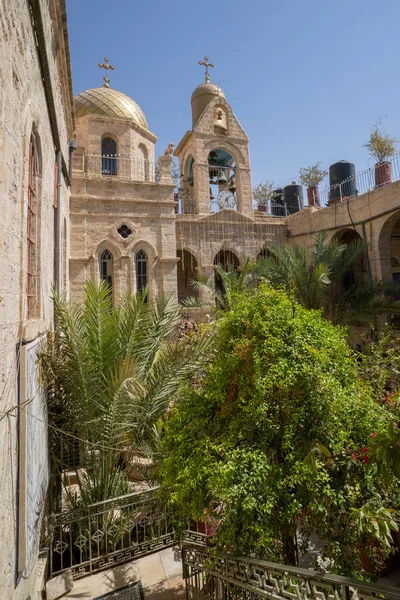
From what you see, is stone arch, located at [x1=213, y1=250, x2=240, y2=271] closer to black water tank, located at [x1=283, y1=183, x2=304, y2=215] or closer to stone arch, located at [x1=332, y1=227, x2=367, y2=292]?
stone arch, located at [x1=332, y1=227, x2=367, y2=292]

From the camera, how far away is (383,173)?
1356 cm

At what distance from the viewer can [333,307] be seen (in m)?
12.6

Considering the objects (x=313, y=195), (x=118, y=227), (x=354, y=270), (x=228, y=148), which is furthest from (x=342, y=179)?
(x=118, y=227)

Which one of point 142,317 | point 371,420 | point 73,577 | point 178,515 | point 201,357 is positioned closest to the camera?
point 371,420

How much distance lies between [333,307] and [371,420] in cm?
974

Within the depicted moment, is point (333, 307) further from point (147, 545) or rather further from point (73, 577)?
point (73, 577)

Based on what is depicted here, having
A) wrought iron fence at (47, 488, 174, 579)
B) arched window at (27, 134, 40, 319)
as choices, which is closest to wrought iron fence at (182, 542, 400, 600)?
wrought iron fence at (47, 488, 174, 579)

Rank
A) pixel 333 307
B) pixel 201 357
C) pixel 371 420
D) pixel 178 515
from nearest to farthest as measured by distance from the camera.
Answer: pixel 371 420 < pixel 178 515 < pixel 201 357 < pixel 333 307

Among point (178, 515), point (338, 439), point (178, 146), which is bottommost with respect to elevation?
point (178, 515)

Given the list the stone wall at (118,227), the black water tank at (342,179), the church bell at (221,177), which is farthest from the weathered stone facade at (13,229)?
the black water tank at (342,179)

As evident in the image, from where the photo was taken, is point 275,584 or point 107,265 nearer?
point 275,584

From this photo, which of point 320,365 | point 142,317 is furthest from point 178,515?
point 142,317

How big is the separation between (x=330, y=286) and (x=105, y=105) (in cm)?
1238

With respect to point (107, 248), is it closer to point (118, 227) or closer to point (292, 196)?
point (118, 227)
